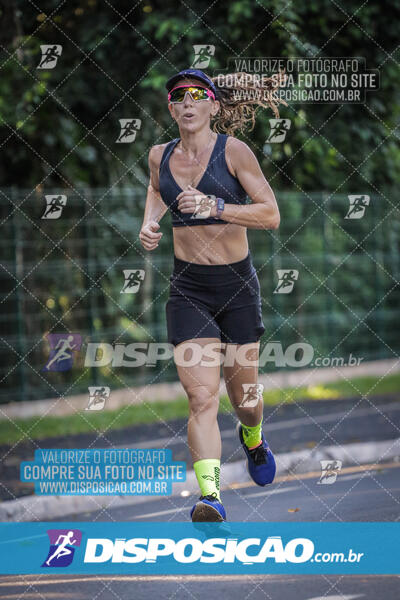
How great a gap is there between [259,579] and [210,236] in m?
1.84

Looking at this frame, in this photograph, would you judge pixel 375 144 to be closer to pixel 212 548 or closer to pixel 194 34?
pixel 194 34

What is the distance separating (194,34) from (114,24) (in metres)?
1.72

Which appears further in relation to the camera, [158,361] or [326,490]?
[158,361]

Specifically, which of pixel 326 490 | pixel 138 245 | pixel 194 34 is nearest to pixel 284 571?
pixel 326 490

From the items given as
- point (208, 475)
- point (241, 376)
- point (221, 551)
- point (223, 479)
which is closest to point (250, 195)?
point (241, 376)

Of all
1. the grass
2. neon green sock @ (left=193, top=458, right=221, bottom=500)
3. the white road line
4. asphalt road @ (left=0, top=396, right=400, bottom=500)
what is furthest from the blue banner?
the grass

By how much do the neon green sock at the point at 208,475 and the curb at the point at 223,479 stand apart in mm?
2761

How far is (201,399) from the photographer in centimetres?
612

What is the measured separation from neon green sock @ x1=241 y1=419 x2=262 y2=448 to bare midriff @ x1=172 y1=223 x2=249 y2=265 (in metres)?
0.99

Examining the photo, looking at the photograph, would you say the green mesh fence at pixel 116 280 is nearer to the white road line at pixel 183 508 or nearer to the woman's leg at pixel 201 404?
the white road line at pixel 183 508

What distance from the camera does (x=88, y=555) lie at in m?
6.60

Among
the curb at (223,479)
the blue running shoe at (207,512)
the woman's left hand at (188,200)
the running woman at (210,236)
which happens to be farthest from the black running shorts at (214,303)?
the curb at (223,479)

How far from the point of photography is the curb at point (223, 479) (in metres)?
8.50

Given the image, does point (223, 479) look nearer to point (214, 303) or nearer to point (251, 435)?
point (251, 435)
